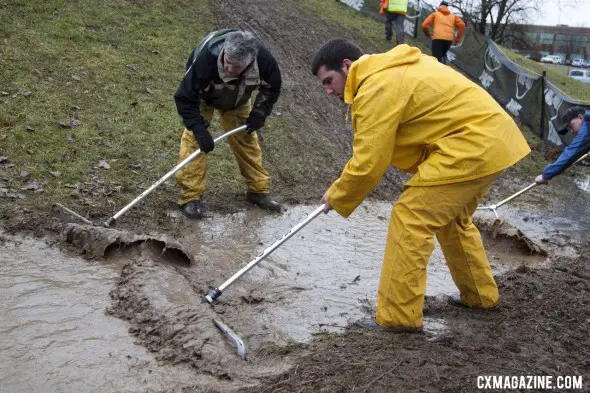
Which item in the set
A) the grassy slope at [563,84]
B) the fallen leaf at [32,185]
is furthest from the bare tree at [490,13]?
the fallen leaf at [32,185]

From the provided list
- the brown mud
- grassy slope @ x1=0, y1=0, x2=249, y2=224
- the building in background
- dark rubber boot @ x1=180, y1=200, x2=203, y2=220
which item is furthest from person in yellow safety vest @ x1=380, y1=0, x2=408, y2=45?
the building in background

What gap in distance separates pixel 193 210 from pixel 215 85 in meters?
1.33

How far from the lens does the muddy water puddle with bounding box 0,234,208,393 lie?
3283mm

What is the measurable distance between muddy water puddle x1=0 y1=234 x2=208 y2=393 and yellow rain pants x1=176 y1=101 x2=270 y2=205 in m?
1.58

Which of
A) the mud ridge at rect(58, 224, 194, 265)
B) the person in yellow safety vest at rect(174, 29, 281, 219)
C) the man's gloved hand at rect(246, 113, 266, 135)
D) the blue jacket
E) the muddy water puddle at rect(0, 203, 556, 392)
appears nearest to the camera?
the muddy water puddle at rect(0, 203, 556, 392)

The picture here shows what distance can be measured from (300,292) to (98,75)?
584 cm

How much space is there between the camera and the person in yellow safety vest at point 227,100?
5297mm

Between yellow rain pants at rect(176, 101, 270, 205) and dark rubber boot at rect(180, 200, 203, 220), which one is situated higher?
yellow rain pants at rect(176, 101, 270, 205)

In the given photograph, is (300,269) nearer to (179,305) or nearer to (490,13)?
(179,305)

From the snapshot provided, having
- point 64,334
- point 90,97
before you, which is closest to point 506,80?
point 90,97

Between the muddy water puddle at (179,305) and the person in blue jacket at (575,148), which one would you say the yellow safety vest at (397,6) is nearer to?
the person in blue jacket at (575,148)

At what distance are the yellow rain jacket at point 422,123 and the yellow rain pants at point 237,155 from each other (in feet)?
8.74

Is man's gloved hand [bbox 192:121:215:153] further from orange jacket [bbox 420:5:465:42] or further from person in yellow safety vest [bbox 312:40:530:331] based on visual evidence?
orange jacket [bbox 420:5:465:42]

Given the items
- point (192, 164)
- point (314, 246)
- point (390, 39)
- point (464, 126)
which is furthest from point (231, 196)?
point (390, 39)
